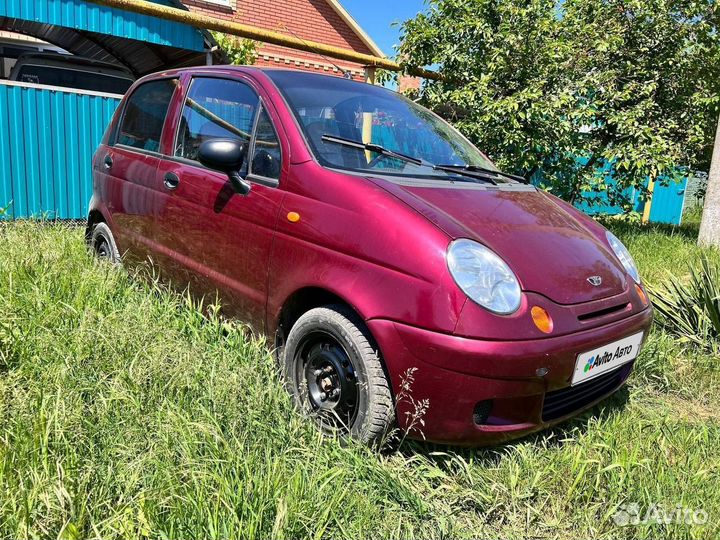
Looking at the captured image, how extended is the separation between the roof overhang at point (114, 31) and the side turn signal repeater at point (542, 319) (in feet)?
22.0

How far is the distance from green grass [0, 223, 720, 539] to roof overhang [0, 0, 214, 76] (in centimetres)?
499

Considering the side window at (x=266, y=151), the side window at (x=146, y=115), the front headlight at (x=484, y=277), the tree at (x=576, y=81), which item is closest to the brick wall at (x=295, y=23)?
the tree at (x=576, y=81)

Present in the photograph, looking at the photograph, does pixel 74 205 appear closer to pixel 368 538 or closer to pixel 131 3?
pixel 131 3

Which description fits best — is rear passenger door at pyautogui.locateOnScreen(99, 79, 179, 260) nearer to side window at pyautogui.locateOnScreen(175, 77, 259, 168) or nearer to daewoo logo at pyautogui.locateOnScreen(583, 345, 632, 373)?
side window at pyautogui.locateOnScreen(175, 77, 259, 168)

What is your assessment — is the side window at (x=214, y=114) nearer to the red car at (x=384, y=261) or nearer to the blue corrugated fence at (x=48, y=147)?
the red car at (x=384, y=261)

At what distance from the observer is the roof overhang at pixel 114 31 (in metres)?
6.51

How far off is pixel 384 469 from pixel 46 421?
130 centimetres

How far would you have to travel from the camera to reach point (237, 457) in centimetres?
194

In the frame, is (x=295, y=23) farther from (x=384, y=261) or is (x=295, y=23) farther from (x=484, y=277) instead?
(x=484, y=277)

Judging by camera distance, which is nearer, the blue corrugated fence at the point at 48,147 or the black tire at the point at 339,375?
the black tire at the point at 339,375

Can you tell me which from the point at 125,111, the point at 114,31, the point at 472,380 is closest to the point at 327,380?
the point at 472,380

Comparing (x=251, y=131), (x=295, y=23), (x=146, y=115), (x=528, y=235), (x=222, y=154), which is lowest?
(x=528, y=235)

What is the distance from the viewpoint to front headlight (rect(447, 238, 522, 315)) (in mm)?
2043

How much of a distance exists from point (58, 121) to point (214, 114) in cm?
432
